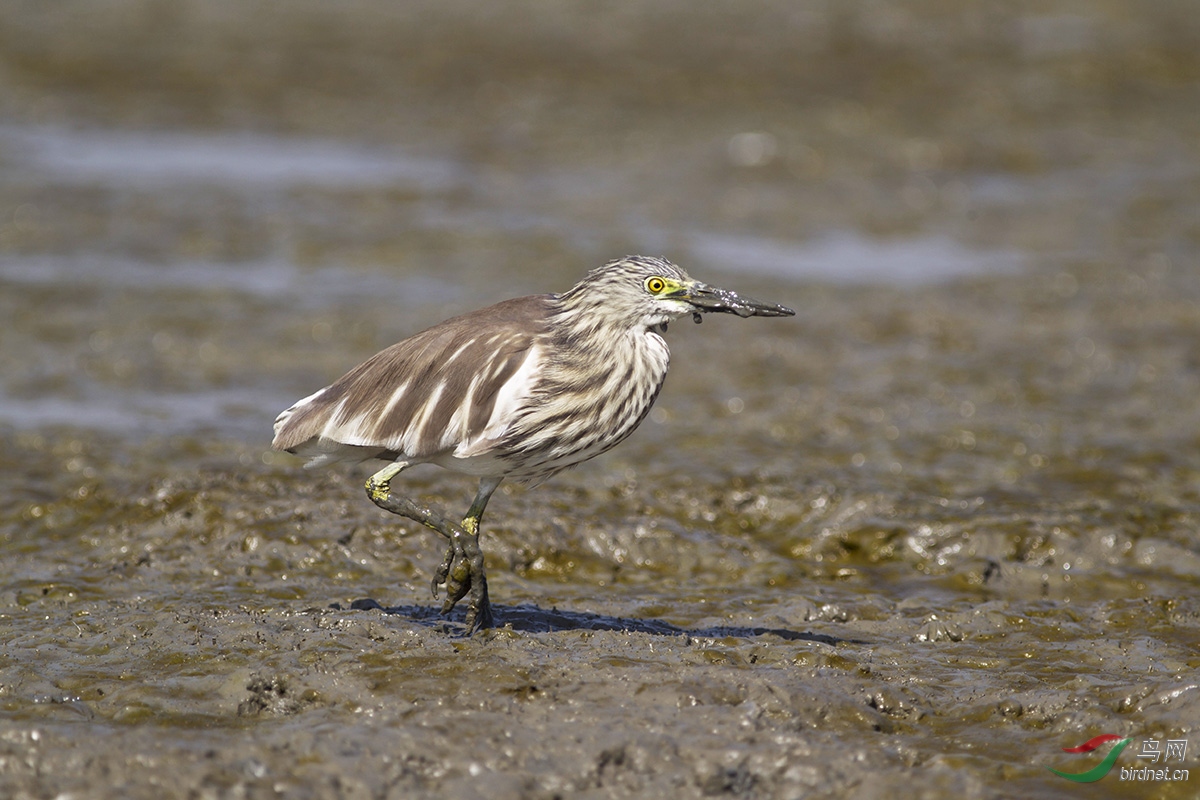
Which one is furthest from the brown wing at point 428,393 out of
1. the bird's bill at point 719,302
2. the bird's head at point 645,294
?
the bird's bill at point 719,302

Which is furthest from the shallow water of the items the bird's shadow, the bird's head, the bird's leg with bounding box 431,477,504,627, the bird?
the bird's head

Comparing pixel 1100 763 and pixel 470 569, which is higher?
pixel 470 569

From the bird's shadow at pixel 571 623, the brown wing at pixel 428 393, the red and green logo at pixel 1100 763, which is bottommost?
the bird's shadow at pixel 571 623

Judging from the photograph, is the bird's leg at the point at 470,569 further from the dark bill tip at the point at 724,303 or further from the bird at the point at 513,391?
the dark bill tip at the point at 724,303

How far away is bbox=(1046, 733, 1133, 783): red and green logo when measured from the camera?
4.97 m

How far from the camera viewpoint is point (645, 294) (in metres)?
5.90

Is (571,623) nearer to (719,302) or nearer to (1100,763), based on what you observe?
(719,302)

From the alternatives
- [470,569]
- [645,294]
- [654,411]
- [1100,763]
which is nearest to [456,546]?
[470,569]

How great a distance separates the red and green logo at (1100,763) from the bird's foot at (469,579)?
251cm

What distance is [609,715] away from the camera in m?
5.14


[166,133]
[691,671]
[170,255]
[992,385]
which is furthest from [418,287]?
[691,671]

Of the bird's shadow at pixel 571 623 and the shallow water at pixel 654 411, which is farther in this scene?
the bird's shadow at pixel 571 623

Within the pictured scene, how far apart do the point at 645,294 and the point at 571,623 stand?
1.68m

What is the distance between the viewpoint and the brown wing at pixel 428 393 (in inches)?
228
